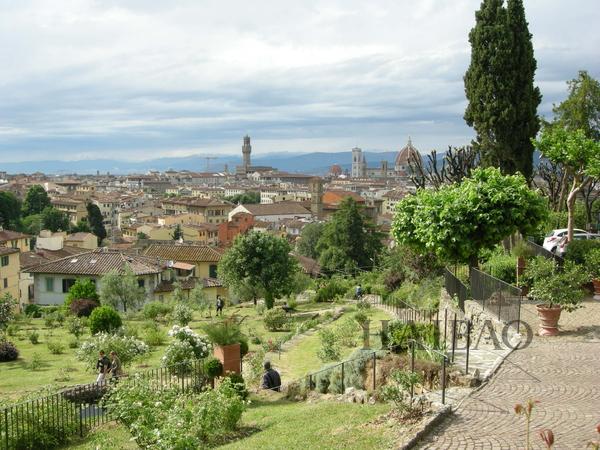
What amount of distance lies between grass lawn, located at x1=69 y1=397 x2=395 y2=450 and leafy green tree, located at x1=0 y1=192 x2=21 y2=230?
97.0 m

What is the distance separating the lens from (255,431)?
11.5 meters

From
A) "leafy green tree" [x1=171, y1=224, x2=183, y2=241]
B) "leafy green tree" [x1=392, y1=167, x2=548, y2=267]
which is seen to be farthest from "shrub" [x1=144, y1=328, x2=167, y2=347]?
"leafy green tree" [x1=171, y1=224, x2=183, y2=241]

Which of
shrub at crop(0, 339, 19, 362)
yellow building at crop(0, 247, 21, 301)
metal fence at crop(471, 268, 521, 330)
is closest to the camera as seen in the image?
metal fence at crop(471, 268, 521, 330)

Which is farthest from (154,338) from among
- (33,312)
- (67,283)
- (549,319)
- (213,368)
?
(67,283)

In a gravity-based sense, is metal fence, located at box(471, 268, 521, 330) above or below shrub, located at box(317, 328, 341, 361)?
above

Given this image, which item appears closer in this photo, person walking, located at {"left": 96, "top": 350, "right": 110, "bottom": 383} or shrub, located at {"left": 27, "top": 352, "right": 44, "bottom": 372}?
person walking, located at {"left": 96, "top": 350, "right": 110, "bottom": 383}

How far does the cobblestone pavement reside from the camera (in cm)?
892

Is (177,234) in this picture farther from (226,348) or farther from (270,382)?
(270,382)

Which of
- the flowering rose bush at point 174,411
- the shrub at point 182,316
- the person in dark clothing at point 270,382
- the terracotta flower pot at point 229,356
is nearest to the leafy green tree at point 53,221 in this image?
the shrub at point 182,316

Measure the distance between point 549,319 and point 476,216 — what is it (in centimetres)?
490

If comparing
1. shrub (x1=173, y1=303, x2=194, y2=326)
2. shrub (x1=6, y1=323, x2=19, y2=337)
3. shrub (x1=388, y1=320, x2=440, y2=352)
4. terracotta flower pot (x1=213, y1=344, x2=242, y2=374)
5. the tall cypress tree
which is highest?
the tall cypress tree

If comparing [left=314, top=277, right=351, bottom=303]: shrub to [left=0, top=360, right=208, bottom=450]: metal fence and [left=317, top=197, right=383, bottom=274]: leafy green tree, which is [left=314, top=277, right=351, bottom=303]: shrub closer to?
[left=317, top=197, right=383, bottom=274]: leafy green tree

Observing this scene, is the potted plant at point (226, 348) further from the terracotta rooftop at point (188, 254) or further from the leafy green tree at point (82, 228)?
the leafy green tree at point (82, 228)

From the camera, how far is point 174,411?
32.5 feet
